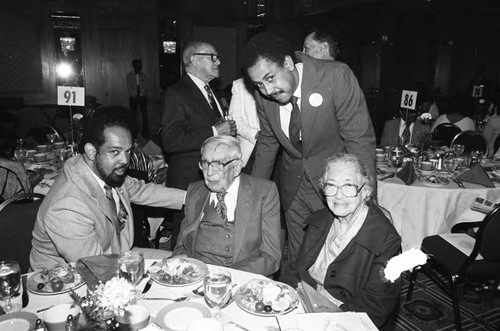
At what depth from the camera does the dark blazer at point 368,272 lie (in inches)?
73.5

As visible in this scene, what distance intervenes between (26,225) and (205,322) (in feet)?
4.57

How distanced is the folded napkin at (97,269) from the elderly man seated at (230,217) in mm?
756

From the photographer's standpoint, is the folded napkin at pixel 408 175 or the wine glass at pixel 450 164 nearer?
the folded napkin at pixel 408 175

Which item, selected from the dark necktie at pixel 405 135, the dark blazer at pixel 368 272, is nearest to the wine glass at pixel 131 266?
the dark blazer at pixel 368 272

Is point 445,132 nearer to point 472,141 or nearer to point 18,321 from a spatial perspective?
point 472,141

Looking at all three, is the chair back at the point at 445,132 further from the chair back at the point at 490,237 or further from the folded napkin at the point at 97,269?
the folded napkin at the point at 97,269

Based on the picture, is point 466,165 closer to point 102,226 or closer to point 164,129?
point 164,129

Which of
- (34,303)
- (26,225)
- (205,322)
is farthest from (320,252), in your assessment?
(26,225)

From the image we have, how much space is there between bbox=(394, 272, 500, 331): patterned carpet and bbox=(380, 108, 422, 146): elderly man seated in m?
1.99

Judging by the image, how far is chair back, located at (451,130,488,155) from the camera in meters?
5.16

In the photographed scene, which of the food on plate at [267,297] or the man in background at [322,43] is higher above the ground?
the man in background at [322,43]

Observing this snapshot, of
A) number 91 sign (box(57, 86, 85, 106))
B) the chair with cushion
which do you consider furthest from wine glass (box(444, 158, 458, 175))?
number 91 sign (box(57, 86, 85, 106))

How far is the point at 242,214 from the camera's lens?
234 cm

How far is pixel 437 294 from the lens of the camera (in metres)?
3.62
